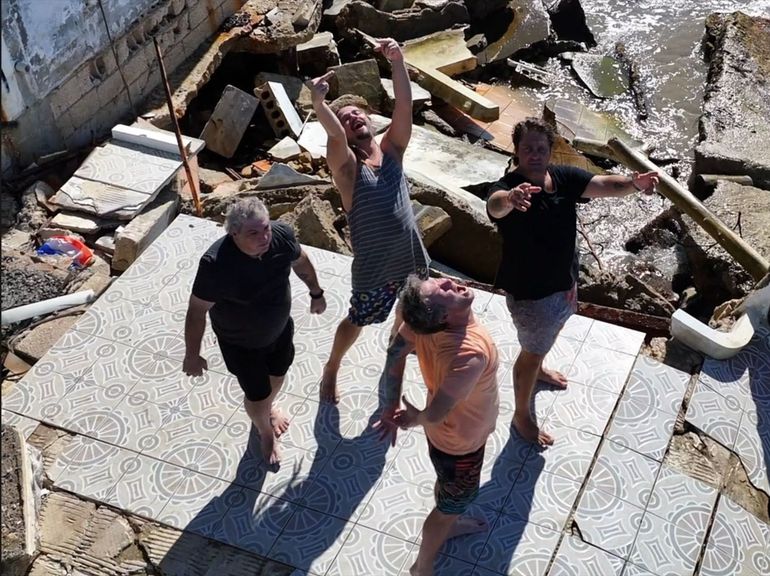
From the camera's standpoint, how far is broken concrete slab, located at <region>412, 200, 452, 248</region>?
6.75 meters

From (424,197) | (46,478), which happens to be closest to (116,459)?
(46,478)

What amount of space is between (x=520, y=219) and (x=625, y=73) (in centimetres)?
Result: 873

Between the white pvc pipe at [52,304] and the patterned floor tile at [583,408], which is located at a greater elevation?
the white pvc pipe at [52,304]

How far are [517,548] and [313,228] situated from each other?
306 centimetres

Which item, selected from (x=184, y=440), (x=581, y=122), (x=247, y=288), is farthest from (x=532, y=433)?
(x=581, y=122)

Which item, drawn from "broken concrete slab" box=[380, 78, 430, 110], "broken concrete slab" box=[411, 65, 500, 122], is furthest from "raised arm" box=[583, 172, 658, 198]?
"broken concrete slab" box=[411, 65, 500, 122]

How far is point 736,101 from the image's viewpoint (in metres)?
9.97

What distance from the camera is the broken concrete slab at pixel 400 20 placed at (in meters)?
10.9

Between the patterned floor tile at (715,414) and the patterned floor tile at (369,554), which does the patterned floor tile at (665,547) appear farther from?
the patterned floor tile at (369,554)

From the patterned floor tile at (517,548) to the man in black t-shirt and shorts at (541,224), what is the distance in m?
1.03

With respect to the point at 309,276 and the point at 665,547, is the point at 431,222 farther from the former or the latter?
the point at 665,547

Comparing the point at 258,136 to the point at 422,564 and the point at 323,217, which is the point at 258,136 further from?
the point at 422,564

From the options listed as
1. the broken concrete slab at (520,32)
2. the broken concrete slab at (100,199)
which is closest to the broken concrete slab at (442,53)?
the broken concrete slab at (520,32)

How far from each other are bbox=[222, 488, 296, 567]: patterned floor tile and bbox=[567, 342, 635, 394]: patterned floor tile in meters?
2.04
